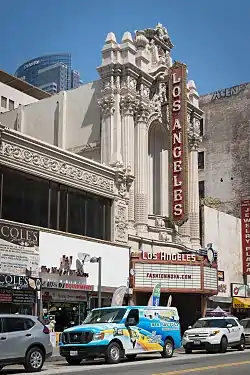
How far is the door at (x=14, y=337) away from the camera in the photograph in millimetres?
17297

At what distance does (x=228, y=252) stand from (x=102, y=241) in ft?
56.4

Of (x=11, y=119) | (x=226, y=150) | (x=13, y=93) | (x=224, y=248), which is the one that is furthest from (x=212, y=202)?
(x=11, y=119)

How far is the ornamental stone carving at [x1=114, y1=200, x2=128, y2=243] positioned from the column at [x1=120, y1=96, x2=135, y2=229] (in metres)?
1.38

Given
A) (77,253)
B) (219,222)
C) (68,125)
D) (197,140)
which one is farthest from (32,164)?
(219,222)

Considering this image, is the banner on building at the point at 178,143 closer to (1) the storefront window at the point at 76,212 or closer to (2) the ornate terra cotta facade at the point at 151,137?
(2) the ornate terra cotta facade at the point at 151,137

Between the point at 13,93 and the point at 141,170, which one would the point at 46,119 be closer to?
the point at 141,170

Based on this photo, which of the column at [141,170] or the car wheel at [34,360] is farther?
the column at [141,170]

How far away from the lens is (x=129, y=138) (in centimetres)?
3812

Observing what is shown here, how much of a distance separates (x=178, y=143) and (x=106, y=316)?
2115 centimetres

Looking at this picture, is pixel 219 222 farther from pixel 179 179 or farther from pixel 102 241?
pixel 102 241

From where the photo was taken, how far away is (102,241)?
3369 centimetres

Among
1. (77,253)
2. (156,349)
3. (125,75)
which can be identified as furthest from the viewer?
(125,75)

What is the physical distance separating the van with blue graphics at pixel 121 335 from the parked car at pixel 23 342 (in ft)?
5.05

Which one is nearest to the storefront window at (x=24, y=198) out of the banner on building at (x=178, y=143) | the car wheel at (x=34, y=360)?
the car wheel at (x=34, y=360)
